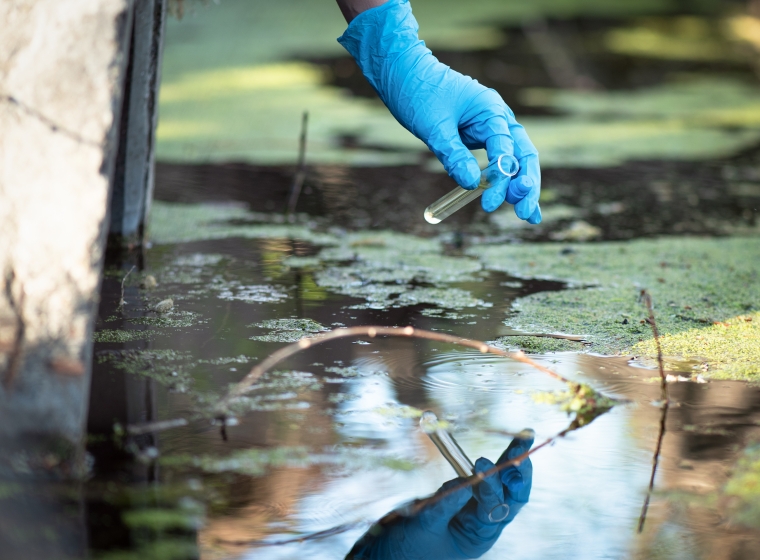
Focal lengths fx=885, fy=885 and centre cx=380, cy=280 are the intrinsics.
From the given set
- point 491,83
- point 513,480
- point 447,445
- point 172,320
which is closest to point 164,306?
point 172,320

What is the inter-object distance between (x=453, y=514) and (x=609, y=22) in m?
7.20

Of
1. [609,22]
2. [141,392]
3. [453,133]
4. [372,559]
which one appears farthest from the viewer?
[609,22]

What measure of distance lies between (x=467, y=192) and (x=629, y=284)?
1.58 ft

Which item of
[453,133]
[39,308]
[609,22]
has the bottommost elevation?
[39,308]

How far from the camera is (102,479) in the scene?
3.27ft

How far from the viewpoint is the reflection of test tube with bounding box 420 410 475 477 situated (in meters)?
1.07

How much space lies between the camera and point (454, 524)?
97 centimetres

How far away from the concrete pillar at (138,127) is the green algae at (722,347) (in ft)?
3.67

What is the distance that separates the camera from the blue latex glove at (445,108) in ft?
5.10

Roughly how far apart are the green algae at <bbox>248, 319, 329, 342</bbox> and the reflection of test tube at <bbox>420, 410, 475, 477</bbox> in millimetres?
335

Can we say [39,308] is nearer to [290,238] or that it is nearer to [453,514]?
[453,514]

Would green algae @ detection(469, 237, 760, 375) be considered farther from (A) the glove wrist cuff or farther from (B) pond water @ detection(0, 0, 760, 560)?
(A) the glove wrist cuff

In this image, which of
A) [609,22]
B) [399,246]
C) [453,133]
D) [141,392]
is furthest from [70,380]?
[609,22]

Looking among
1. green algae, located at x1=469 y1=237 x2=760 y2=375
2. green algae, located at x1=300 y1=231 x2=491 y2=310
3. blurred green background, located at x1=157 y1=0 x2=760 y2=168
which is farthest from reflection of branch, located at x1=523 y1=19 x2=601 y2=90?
green algae, located at x1=300 y1=231 x2=491 y2=310
